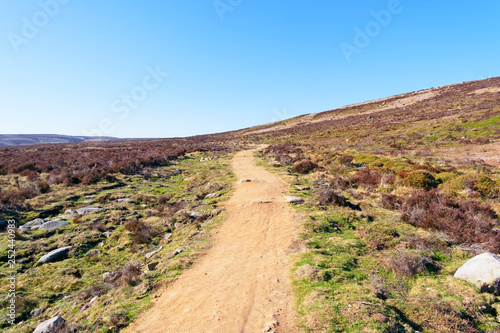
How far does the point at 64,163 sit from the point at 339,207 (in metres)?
29.7

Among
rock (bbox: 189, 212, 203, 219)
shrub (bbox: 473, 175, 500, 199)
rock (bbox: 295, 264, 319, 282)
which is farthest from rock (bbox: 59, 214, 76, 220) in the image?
shrub (bbox: 473, 175, 500, 199)

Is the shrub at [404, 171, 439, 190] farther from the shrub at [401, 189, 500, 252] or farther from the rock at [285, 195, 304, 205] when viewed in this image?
the rock at [285, 195, 304, 205]

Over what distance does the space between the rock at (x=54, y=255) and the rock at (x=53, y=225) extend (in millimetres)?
2717

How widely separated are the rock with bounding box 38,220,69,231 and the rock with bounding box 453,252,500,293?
16532mm

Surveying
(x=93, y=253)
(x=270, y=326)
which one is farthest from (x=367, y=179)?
(x=93, y=253)

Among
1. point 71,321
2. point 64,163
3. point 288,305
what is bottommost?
point 71,321

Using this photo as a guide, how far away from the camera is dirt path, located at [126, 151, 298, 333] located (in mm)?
4891

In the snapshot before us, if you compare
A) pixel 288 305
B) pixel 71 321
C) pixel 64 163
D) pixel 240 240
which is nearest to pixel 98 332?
pixel 71 321

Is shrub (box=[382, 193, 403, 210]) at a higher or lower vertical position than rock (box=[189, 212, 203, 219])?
lower

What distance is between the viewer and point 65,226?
11.9 m

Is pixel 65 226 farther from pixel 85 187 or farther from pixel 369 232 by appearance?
pixel 369 232

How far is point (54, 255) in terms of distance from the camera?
30.7ft

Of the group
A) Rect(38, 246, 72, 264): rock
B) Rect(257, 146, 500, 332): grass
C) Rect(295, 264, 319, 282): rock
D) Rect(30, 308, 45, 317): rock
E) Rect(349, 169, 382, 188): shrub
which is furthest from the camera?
Rect(349, 169, 382, 188): shrub
